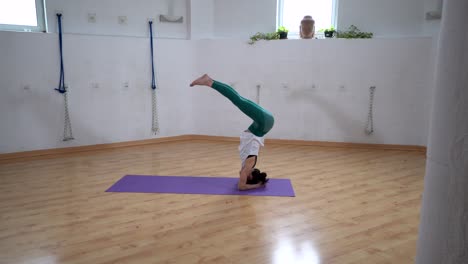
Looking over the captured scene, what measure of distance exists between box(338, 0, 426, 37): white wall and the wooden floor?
2277 mm

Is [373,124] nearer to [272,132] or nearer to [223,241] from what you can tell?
[272,132]

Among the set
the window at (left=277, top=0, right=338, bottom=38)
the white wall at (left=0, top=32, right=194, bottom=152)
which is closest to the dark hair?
the white wall at (left=0, top=32, right=194, bottom=152)

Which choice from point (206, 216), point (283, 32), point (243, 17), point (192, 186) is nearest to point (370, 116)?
point (283, 32)

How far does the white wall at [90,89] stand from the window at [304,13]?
1744 millimetres

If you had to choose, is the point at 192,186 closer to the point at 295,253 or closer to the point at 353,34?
the point at 295,253

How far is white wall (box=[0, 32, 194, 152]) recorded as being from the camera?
192 inches

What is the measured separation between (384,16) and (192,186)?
4.24 m

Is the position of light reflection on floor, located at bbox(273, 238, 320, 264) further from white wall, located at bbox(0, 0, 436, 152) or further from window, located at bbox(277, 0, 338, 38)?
window, located at bbox(277, 0, 338, 38)

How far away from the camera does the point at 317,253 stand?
240 cm

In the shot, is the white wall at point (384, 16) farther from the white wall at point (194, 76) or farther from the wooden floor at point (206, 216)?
the wooden floor at point (206, 216)

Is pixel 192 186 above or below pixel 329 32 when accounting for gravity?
below

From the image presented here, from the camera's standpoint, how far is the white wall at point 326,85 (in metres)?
5.57

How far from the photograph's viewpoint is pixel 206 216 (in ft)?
9.86

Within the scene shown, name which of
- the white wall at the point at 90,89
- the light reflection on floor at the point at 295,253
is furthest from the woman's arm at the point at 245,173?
the white wall at the point at 90,89
